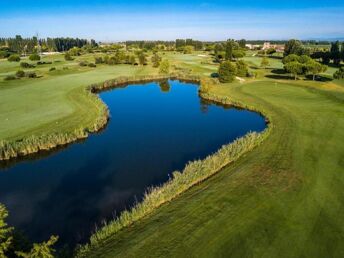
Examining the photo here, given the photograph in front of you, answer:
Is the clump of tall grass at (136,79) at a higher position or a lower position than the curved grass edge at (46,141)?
lower

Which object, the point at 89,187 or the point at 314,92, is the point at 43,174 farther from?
the point at 314,92

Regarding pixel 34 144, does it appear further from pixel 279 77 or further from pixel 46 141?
pixel 279 77

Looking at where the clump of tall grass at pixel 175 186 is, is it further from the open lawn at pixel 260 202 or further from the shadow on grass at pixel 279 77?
the shadow on grass at pixel 279 77

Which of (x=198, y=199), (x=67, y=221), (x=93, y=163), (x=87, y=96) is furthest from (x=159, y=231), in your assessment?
(x=87, y=96)

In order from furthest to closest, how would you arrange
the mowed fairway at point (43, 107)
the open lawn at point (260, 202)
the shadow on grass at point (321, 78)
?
the shadow on grass at point (321, 78)
the mowed fairway at point (43, 107)
the open lawn at point (260, 202)

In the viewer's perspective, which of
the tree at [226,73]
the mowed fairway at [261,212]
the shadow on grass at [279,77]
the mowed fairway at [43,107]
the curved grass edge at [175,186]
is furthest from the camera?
the shadow on grass at [279,77]

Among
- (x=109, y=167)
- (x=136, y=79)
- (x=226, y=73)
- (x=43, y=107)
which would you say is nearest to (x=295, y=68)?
(x=226, y=73)

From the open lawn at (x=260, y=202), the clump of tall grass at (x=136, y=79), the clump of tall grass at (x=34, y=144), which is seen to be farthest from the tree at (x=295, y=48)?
the clump of tall grass at (x=34, y=144)
